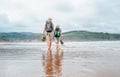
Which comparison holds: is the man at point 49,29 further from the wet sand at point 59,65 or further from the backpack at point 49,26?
the wet sand at point 59,65

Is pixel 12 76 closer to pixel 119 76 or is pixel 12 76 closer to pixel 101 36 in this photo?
pixel 119 76

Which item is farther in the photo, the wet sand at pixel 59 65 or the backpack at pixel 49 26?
the backpack at pixel 49 26

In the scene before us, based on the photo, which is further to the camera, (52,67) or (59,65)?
(59,65)

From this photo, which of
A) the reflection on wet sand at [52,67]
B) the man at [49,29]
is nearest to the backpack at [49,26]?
the man at [49,29]

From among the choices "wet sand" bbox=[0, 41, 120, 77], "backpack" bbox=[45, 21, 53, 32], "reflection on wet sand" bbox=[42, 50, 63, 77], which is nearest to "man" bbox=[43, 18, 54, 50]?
"backpack" bbox=[45, 21, 53, 32]

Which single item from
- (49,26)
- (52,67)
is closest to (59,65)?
(52,67)

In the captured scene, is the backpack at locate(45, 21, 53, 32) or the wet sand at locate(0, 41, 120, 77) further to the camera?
the backpack at locate(45, 21, 53, 32)

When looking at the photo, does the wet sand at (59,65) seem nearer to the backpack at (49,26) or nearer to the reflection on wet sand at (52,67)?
the reflection on wet sand at (52,67)

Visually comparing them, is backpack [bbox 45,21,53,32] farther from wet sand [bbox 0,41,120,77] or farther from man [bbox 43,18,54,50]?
wet sand [bbox 0,41,120,77]

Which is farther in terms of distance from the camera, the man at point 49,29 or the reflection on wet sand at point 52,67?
the man at point 49,29

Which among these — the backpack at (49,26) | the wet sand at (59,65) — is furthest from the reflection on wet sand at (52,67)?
the backpack at (49,26)

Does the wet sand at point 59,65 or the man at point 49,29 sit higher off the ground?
the man at point 49,29

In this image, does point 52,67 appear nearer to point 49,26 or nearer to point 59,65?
point 59,65

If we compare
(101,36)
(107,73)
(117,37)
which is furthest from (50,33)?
(117,37)
